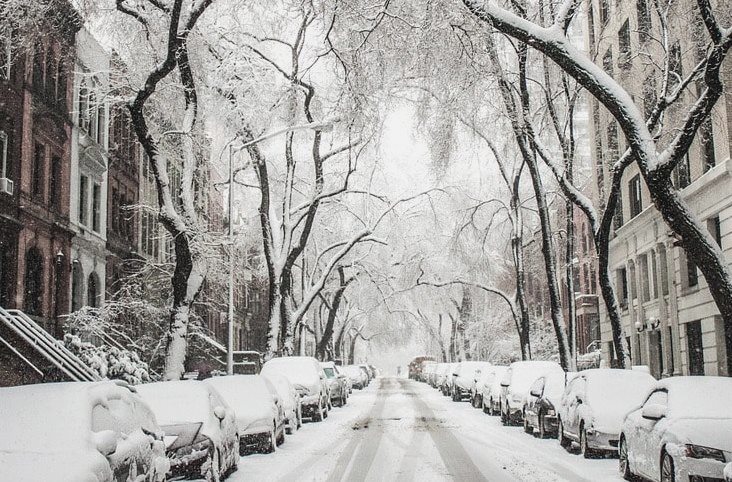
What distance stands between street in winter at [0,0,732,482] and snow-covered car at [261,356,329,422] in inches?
3.6

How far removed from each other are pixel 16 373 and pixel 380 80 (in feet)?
37.8

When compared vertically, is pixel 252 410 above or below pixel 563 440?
above

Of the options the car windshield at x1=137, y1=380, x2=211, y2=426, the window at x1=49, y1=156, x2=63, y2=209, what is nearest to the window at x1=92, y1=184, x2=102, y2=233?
the window at x1=49, y1=156, x2=63, y2=209

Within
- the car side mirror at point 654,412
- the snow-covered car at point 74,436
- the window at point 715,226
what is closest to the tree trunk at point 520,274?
the window at point 715,226

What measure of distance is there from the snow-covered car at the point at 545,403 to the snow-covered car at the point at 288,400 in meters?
5.39

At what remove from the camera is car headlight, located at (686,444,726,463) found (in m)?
9.95

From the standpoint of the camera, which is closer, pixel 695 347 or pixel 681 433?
pixel 681 433

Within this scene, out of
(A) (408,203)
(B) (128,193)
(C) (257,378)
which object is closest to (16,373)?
(C) (257,378)

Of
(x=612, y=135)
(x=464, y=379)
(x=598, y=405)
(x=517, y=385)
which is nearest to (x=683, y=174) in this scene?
(x=612, y=135)

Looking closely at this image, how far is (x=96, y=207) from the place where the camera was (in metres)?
38.0

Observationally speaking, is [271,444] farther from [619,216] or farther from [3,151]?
[619,216]

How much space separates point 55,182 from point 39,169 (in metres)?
1.97

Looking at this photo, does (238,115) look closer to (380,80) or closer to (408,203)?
(380,80)

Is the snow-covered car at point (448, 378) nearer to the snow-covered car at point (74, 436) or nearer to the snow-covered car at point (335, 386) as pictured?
the snow-covered car at point (335, 386)
